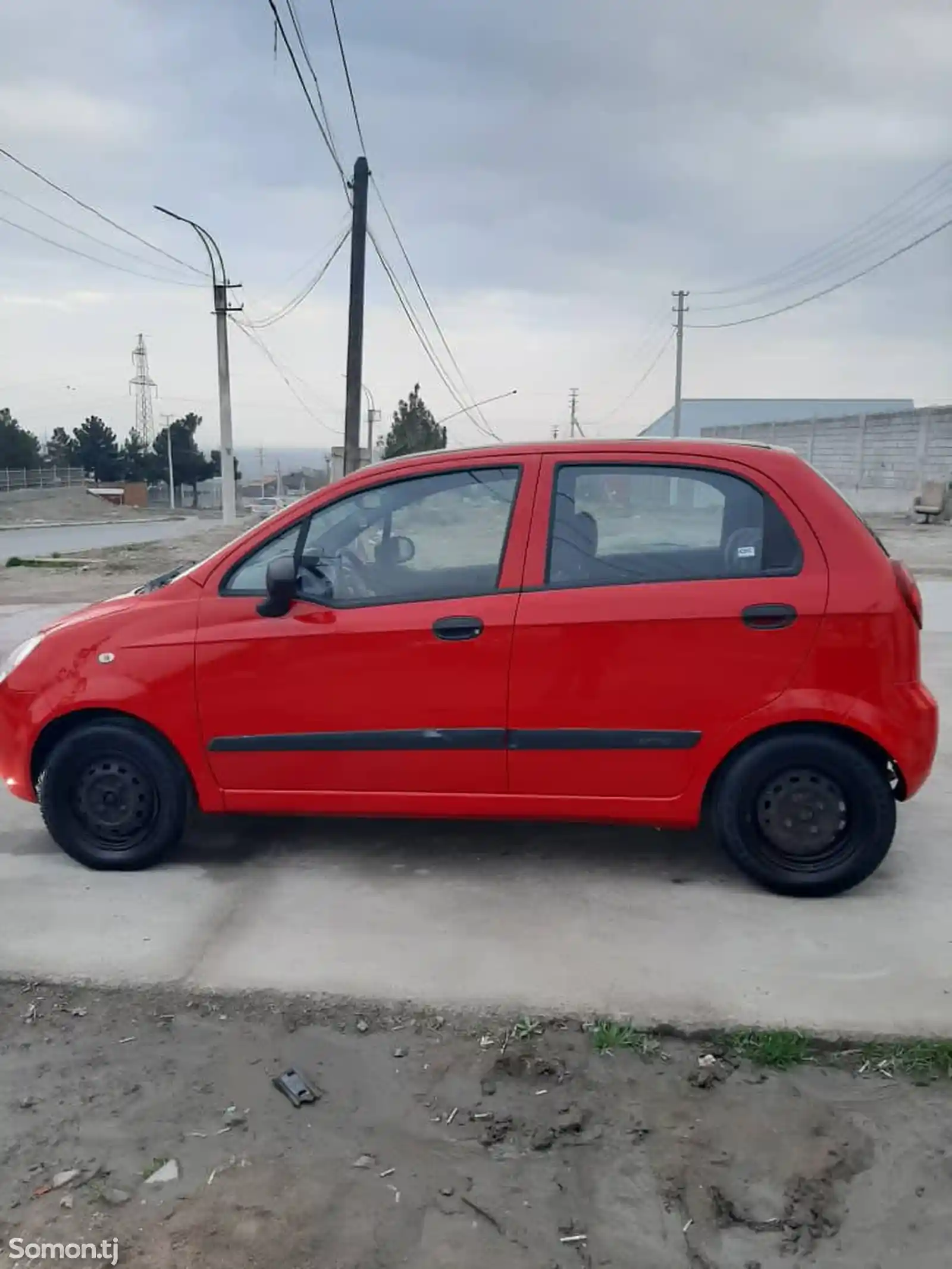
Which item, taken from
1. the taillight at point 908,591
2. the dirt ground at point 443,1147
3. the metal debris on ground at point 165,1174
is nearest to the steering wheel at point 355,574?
the dirt ground at point 443,1147

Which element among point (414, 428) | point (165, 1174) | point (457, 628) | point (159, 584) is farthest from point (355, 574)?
point (414, 428)

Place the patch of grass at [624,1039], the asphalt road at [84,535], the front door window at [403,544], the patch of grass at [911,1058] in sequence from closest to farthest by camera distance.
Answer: the patch of grass at [911,1058] < the patch of grass at [624,1039] < the front door window at [403,544] < the asphalt road at [84,535]

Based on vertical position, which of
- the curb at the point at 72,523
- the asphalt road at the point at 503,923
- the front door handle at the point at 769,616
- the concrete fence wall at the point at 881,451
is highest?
the concrete fence wall at the point at 881,451

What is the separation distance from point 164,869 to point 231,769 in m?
0.55

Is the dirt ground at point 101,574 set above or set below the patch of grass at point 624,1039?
above

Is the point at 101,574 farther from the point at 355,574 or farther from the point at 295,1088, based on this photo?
the point at 295,1088

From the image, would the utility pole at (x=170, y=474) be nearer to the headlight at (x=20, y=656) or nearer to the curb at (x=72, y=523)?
the curb at (x=72, y=523)

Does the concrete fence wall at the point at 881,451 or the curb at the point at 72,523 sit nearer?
the concrete fence wall at the point at 881,451

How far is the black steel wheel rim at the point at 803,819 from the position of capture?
12.5 ft

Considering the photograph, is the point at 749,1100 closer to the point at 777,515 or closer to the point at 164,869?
the point at 777,515

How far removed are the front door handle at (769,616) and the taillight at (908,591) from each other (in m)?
0.43

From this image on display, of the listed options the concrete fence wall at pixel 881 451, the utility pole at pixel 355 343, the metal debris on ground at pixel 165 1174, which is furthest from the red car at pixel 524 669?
the concrete fence wall at pixel 881 451

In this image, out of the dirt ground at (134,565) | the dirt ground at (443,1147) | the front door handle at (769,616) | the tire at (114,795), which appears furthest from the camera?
the dirt ground at (134,565)

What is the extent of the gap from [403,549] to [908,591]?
1924mm
